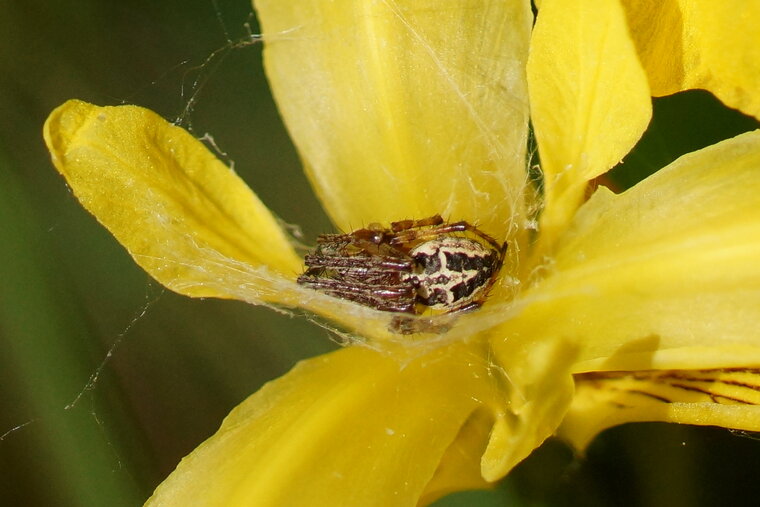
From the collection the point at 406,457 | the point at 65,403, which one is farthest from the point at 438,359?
the point at 65,403

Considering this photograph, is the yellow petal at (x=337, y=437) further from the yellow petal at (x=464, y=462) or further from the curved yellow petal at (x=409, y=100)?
the curved yellow petal at (x=409, y=100)

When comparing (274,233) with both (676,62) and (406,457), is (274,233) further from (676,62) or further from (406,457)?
(676,62)

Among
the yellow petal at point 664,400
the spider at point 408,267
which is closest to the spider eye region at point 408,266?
the spider at point 408,267

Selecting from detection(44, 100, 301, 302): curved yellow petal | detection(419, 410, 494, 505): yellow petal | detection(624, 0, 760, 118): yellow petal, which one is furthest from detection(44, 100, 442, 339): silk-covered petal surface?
detection(624, 0, 760, 118): yellow petal

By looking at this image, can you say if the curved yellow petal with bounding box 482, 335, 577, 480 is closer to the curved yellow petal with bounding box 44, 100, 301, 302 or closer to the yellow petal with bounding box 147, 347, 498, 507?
the yellow petal with bounding box 147, 347, 498, 507

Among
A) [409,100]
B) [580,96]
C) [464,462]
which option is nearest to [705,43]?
[580,96]

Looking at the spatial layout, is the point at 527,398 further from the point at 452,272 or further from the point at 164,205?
the point at 164,205
